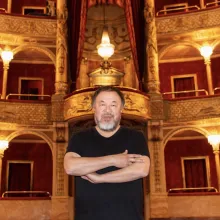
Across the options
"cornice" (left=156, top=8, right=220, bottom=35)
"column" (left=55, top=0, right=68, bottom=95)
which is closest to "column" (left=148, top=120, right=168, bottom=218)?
"column" (left=55, top=0, right=68, bottom=95)

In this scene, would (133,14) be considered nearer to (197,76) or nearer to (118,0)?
(118,0)

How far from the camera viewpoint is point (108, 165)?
1859 millimetres

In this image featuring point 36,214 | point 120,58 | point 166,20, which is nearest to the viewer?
point 36,214

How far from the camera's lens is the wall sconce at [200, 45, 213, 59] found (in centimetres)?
1566

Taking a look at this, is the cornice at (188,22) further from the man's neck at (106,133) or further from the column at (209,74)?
the man's neck at (106,133)

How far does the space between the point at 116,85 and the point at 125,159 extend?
12.6 m

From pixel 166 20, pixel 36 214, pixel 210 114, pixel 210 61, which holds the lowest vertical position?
pixel 36 214

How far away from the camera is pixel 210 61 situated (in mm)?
16625

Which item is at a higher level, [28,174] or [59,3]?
[59,3]

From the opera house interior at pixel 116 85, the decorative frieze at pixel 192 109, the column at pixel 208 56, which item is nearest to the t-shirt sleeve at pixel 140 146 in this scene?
the opera house interior at pixel 116 85

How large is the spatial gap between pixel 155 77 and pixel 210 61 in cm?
343

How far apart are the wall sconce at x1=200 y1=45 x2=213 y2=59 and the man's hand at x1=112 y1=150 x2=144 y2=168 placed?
14561 millimetres

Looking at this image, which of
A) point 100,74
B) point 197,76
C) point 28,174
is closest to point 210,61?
point 197,76

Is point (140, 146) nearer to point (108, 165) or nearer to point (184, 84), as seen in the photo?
point (108, 165)
